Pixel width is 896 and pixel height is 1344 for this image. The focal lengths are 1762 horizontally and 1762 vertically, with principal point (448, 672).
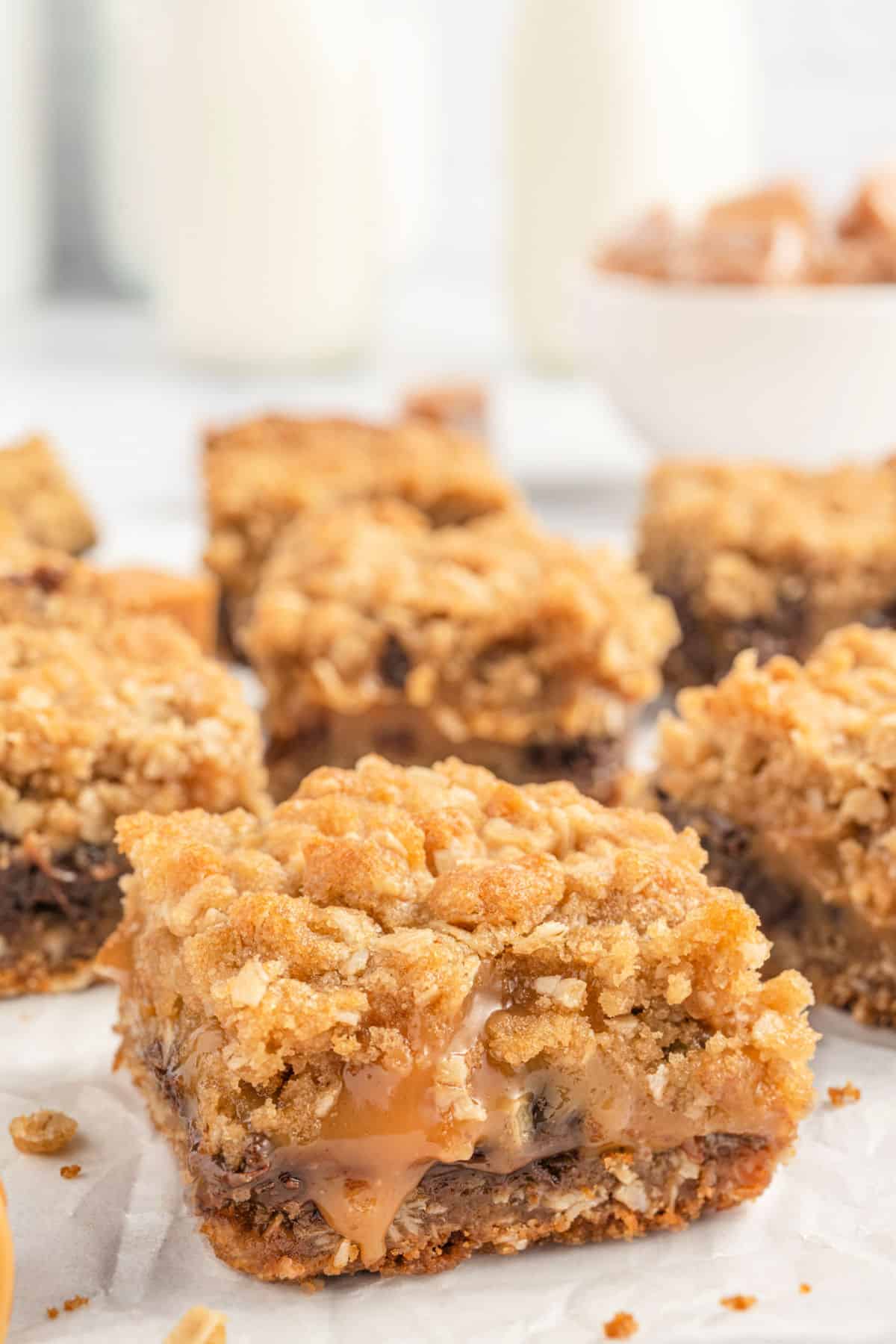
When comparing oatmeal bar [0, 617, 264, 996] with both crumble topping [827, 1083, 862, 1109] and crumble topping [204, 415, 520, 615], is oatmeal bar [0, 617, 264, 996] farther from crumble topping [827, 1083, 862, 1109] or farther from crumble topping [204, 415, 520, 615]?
crumble topping [204, 415, 520, 615]

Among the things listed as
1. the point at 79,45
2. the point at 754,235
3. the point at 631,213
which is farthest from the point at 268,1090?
the point at 79,45

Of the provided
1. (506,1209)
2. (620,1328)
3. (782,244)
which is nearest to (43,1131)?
(506,1209)

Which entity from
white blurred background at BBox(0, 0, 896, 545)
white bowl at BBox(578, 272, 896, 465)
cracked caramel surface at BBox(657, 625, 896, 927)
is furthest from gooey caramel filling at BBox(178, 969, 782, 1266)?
white blurred background at BBox(0, 0, 896, 545)

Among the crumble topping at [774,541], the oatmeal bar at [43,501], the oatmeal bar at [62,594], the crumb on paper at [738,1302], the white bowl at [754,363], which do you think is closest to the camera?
the crumb on paper at [738,1302]

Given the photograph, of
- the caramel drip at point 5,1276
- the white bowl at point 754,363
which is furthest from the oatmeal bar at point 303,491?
the caramel drip at point 5,1276

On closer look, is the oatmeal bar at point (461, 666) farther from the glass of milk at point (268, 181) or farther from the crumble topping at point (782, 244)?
the glass of milk at point (268, 181)
